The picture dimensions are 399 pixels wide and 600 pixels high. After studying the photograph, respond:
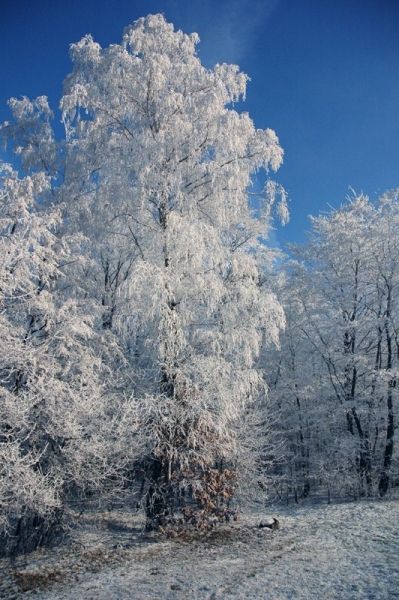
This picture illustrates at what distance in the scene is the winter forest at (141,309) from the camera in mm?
7762

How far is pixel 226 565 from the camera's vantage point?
6.94 meters

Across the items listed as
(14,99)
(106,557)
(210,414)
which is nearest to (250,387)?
(210,414)

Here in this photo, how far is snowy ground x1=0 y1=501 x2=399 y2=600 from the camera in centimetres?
576

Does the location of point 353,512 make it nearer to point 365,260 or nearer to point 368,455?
point 368,455

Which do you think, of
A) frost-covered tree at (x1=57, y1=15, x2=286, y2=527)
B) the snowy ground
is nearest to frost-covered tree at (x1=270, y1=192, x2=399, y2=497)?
the snowy ground

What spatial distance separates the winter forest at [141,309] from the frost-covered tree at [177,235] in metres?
0.05

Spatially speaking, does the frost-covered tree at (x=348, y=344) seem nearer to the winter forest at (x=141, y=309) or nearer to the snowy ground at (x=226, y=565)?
the winter forest at (x=141, y=309)

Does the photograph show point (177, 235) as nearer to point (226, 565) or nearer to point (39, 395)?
point (39, 395)

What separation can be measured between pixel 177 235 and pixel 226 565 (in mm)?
6587

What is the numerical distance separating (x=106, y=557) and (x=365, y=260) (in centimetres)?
1194

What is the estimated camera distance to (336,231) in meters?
14.8

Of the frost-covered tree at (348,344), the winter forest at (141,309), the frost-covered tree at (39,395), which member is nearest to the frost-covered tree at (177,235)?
the winter forest at (141,309)

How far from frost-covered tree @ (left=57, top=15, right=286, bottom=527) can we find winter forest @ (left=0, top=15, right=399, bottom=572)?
0.05 m

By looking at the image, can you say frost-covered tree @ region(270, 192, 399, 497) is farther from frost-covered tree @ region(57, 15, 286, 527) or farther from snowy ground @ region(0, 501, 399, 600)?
frost-covered tree @ region(57, 15, 286, 527)
